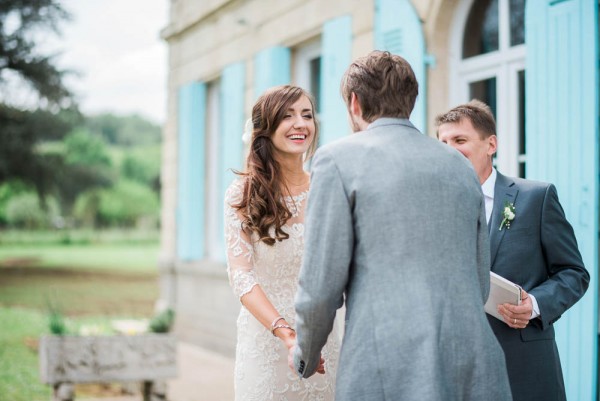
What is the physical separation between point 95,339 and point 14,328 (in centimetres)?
748

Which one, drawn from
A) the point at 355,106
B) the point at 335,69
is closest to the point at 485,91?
the point at 335,69

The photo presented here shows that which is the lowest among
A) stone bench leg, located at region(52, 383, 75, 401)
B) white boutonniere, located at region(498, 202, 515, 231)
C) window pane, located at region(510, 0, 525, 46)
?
stone bench leg, located at region(52, 383, 75, 401)

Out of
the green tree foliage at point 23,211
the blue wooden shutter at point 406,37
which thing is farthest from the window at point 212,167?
the green tree foliage at point 23,211

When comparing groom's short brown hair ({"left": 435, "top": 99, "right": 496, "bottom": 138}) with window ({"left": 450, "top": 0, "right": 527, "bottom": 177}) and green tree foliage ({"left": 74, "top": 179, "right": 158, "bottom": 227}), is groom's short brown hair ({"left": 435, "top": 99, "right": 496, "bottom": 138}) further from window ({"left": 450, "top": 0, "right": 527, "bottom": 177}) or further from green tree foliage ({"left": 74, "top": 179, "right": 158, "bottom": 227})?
green tree foliage ({"left": 74, "top": 179, "right": 158, "bottom": 227})

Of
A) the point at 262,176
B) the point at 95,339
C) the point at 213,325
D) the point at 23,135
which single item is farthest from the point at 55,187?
the point at 262,176

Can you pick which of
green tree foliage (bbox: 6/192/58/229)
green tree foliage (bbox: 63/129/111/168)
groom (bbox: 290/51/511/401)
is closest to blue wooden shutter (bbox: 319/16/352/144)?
groom (bbox: 290/51/511/401)

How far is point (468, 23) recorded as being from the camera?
498cm

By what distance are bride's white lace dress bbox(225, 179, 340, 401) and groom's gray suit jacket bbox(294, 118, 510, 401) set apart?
2.56ft

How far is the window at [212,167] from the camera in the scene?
857 centimetres

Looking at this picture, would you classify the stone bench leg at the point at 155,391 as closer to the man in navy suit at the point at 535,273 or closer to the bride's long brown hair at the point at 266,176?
the bride's long brown hair at the point at 266,176

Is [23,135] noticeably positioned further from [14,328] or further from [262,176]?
[262,176]

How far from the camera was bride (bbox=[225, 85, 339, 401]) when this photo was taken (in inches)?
98.7

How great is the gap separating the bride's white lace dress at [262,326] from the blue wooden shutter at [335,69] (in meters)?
3.18

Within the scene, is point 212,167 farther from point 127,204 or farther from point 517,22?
point 127,204
